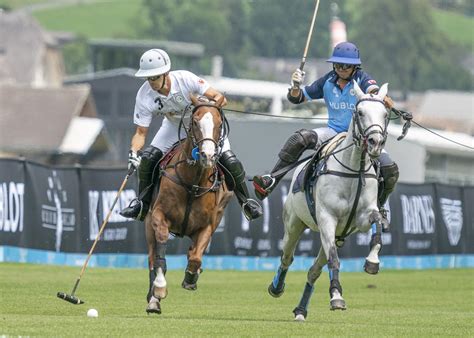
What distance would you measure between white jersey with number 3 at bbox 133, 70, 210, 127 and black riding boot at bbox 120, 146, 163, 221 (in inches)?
14.1

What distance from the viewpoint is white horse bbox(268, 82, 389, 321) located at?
16750 millimetres

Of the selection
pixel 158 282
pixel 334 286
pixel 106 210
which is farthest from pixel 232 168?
pixel 106 210

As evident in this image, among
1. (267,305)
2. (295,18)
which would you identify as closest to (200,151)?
(267,305)

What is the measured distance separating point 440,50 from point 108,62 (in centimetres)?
8066

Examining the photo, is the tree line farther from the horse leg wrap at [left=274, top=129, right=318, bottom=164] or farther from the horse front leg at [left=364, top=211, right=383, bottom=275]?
the horse front leg at [left=364, top=211, right=383, bottom=275]

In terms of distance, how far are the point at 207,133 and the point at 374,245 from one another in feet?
7.29

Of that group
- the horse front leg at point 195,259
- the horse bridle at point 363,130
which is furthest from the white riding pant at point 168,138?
the horse bridle at point 363,130

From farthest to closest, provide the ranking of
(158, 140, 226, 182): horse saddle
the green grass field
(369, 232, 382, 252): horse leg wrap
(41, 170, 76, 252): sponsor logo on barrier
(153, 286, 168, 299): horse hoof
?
(41, 170, 76, 252): sponsor logo on barrier → (158, 140, 226, 182): horse saddle → (369, 232, 382, 252): horse leg wrap → (153, 286, 168, 299): horse hoof → the green grass field

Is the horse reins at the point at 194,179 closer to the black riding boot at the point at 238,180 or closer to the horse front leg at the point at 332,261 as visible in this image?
the black riding boot at the point at 238,180

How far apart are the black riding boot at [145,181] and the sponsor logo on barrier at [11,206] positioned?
9125 mm

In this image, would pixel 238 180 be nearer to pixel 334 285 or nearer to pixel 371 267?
pixel 334 285

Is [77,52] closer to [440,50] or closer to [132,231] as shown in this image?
[440,50]

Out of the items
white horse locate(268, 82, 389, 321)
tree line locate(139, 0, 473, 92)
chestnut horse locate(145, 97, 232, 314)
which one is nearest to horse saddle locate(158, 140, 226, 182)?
chestnut horse locate(145, 97, 232, 314)

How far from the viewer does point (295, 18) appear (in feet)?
535
